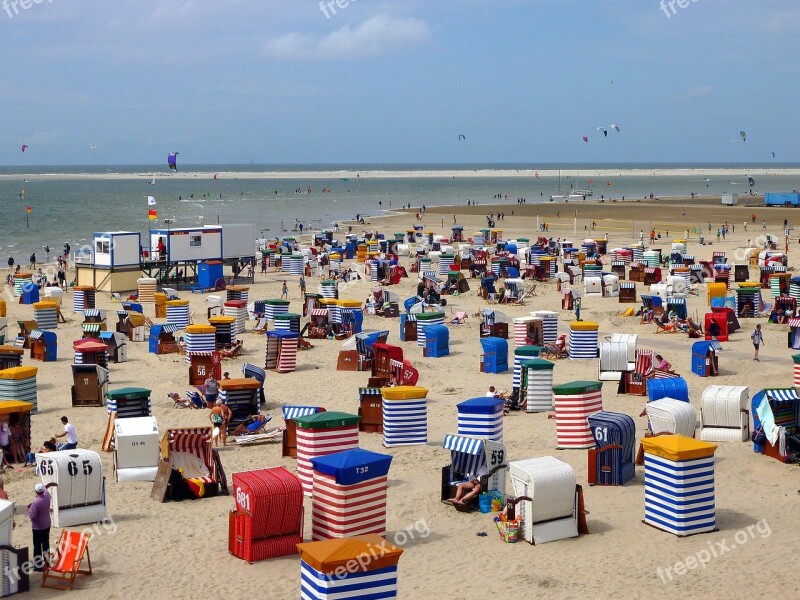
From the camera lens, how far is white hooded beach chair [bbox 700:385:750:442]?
1602cm

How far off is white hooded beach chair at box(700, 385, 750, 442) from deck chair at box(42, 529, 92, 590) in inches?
379

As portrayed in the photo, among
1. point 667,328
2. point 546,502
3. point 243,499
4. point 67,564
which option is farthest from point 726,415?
point 667,328

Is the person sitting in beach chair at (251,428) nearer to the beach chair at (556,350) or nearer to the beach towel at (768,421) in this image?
the beach towel at (768,421)

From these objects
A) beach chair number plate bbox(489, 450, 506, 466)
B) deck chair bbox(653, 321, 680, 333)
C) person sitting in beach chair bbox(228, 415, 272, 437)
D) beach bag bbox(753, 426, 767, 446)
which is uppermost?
deck chair bbox(653, 321, 680, 333)

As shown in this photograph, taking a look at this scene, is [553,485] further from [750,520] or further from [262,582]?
[262,582]

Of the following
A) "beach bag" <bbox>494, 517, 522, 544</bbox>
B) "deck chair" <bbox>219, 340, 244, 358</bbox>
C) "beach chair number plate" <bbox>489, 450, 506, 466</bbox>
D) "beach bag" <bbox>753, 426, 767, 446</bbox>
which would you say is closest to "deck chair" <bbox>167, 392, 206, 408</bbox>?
"deck chair" <bbox>219, 340, 244, 358</bbox>

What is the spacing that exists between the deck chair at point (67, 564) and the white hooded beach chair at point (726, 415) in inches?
379

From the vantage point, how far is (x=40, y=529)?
11.2 meters

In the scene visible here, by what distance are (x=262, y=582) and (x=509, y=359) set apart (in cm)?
1458

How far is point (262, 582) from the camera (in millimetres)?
10789

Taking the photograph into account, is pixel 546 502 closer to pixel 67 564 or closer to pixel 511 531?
pixel 511 531

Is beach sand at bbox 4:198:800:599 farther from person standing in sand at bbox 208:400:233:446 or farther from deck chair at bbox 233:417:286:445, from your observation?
person standing in sand at bbox 208:400:233:446

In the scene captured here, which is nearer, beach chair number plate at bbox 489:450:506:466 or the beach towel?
beach chair number plate at bbox 489:450:506:466

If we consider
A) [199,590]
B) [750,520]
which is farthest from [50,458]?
[750,520]
